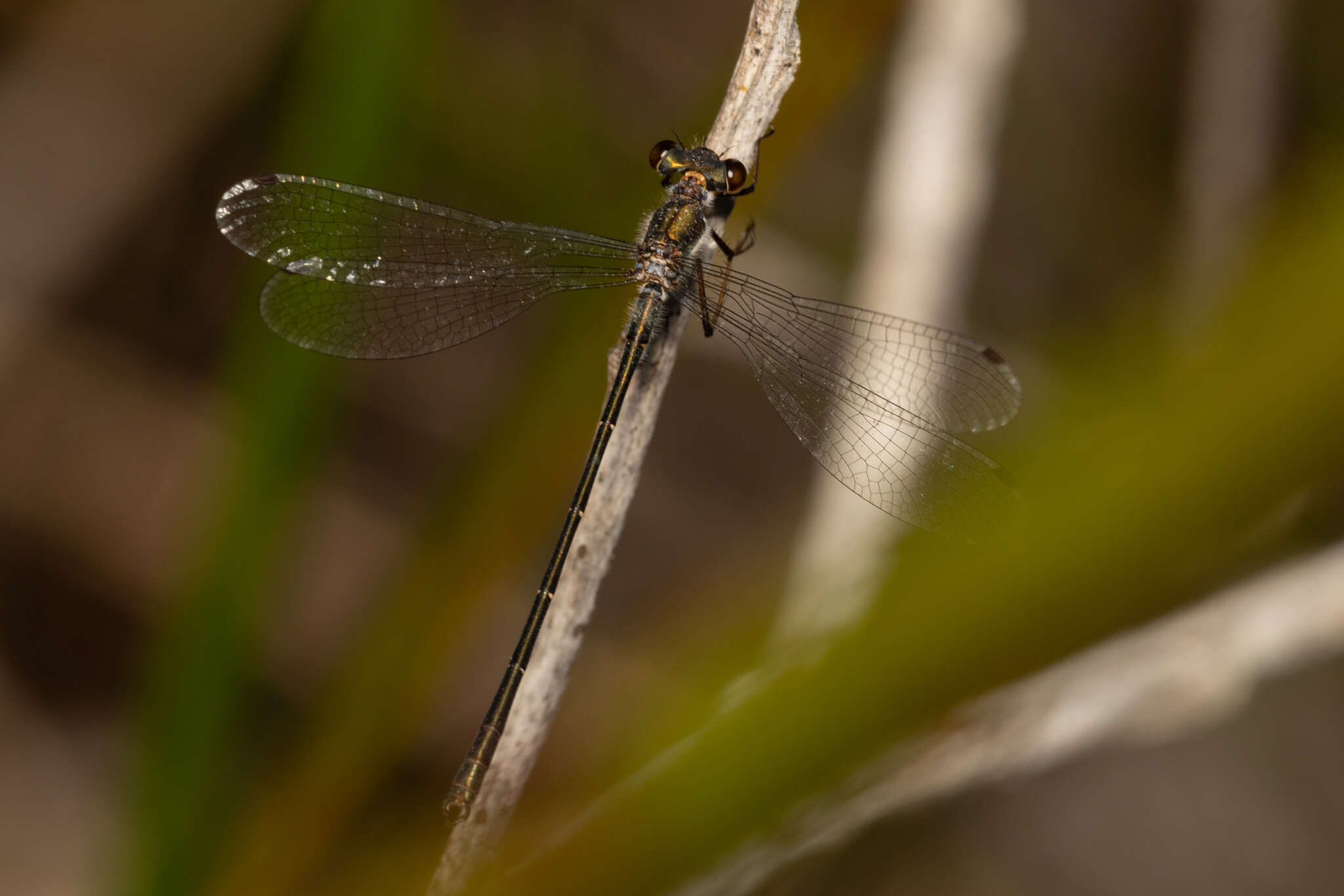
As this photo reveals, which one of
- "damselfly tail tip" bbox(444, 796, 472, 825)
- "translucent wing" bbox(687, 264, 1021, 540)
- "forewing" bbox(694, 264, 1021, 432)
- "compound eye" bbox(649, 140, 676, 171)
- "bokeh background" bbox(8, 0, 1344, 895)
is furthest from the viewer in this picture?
"compound eye" bbox(649, 140, 676, 171)

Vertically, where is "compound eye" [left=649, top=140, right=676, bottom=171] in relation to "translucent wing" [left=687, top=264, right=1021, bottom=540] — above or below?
above

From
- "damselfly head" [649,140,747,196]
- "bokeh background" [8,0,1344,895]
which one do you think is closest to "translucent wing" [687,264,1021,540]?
"damselfly head" [649,140,747,196]

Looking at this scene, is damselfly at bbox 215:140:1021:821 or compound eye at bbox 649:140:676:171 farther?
compound eye at bbox 649:140:676:171

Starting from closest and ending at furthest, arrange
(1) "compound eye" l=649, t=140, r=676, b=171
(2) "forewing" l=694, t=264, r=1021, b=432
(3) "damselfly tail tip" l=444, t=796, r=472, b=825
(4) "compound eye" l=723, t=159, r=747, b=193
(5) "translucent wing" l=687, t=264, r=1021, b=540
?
1. (3) "damselfly tail tip" l=444, t=796, r=472, b=825
2. (4) "compound eye" l=723, t=159, r=747, b=193
3. (5) "translucent wing" l=687, t=264, r=1021, b=540
4. (2) "forewing" l=694, t=264, r=1021, b=432
5. (1) "compound eye" l=649, t=140, r=676, b=171

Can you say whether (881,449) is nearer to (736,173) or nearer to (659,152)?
(736,173)

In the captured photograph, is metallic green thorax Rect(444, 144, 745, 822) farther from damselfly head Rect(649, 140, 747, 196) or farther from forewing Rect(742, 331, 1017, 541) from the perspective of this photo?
forewing Rect(742, 331, 1017, 541)

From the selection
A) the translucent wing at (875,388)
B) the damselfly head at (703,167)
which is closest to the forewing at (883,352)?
the translucent wing at (875,388)
